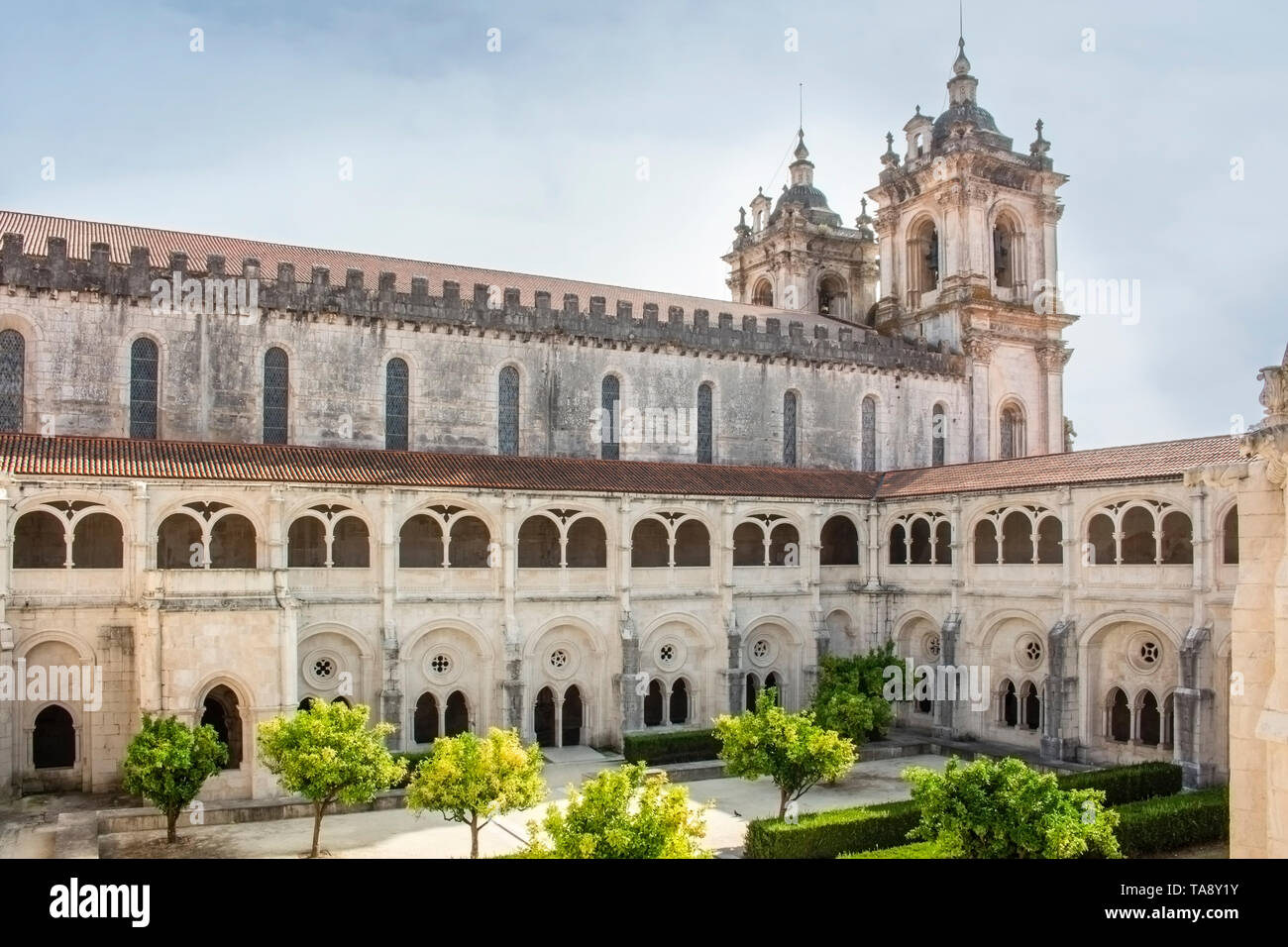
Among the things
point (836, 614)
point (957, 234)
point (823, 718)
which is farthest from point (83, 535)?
point (957, 234)

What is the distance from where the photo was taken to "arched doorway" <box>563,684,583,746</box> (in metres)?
36.0

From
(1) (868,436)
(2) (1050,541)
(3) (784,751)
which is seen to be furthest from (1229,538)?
(1) (868,436)

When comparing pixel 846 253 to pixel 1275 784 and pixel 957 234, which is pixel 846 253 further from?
pixel 1275 784

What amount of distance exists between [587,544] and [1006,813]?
22.3 m

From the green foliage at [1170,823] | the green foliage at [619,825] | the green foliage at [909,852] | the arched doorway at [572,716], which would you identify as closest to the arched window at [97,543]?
the arched doorway at [572,716]

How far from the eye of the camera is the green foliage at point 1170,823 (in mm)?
24031

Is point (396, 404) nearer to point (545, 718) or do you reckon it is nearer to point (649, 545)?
point (649, 545)

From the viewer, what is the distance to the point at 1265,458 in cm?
1288

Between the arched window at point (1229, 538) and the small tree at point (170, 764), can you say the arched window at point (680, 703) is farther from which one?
the arched window at point (1229, 538)

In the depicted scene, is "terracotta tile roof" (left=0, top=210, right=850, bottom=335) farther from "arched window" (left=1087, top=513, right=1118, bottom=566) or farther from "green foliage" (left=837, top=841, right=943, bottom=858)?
"green foliage" (left=837, top=841, right=943, bottom=858)

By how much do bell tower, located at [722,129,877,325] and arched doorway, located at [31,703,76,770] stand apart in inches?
1574

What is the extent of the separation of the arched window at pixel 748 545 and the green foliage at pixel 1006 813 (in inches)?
863

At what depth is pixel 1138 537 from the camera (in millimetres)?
36625

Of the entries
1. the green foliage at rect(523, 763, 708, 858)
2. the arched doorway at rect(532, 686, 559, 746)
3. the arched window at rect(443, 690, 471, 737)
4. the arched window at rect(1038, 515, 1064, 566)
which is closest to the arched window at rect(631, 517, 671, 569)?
the arched doorway at rect(532, 686, 559, 746)
